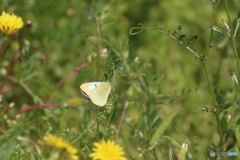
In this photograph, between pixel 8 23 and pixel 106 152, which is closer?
pixel 106 152

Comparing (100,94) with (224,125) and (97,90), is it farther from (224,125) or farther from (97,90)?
(224,125)

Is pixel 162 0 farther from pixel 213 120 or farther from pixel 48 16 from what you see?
pixel 213 120

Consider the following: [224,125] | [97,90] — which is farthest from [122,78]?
[224,125]

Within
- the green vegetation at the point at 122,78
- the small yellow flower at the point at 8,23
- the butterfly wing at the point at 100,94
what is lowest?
the green vegetation at the point at 122,78

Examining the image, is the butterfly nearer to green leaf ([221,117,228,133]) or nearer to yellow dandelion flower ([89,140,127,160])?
yellow dandelion flower ([89,140,127,160])

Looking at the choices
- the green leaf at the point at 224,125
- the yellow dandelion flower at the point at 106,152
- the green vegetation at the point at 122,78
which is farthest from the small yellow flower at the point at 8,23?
the green leaf at the point at 224,125

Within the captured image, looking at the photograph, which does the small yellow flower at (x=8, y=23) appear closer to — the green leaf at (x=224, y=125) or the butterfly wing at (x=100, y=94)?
the butterfly wing at (x=100, y=94)

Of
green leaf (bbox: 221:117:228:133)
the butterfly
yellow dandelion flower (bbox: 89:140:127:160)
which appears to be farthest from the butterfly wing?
green leaf (bbox: 221:117:228:133)

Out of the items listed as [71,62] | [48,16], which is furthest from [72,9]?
[71,62]
